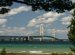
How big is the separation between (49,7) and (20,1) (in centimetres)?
145

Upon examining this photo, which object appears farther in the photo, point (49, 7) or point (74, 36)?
point (74, 36)

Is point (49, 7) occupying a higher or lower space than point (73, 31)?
higher

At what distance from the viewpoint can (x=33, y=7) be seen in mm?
16172

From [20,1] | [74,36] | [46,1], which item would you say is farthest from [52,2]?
[74,36]

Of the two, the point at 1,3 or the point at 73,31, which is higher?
the point at 1,3

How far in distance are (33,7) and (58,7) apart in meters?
1.10

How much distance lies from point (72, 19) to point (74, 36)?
1590mm

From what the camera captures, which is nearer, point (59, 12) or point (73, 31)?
point (59, 12)

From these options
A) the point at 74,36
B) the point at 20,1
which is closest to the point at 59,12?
the point at 20,1

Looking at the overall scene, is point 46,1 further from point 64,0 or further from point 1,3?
point 1,3

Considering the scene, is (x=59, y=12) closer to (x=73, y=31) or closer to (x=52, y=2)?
(x=52, y=2)

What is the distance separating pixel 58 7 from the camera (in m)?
16.3

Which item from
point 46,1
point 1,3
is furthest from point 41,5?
point 1,3

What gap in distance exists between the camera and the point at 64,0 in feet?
53.2
